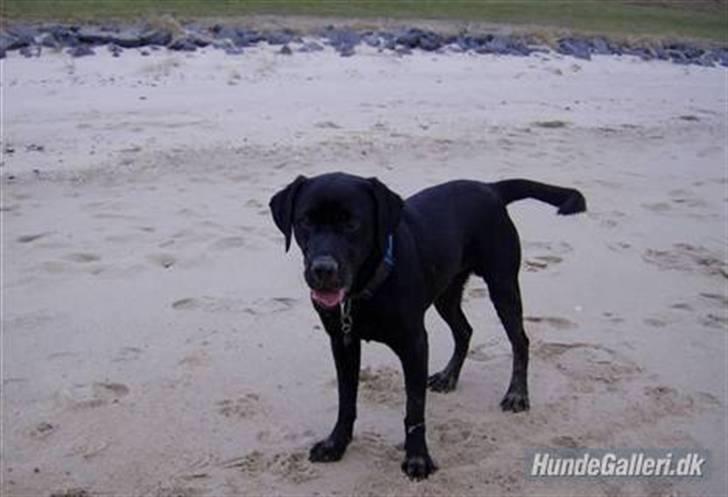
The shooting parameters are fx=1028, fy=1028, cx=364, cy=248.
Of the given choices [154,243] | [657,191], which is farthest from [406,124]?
[154,243]

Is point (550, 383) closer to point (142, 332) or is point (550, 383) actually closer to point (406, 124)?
point (142, 332)

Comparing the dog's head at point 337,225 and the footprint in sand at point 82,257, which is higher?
the dog's head at point 337,225

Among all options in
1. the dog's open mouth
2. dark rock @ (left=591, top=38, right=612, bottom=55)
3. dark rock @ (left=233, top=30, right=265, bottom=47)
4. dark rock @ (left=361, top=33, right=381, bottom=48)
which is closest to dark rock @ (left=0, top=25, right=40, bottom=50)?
dark rock @ (left=233, top=30, right=265, bottom=47)

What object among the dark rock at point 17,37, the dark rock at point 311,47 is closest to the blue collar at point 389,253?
the dark rock at point 17,37

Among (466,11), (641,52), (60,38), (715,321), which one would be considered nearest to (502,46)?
(641,52)

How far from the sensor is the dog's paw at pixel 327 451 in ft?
13.6

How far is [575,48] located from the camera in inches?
782

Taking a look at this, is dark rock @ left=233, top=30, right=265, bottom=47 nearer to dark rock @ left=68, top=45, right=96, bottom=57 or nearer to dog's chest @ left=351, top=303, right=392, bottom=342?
dark rock @ left=68, top=45, right=96, bottom=57

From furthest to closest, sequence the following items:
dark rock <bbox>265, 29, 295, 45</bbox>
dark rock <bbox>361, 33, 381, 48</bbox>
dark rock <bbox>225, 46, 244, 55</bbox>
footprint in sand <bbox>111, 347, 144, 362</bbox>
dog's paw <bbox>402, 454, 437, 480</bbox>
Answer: dark rock <bbox>361, 33, 381, 48</bbox> → dark rock <bbox>265, 29, 295, 45</bbox> → dark rock <bbox>225, 46, 244, 55</bbox> → footprint in sand <bbox>111, 347, 144, 362</bbox> → dog's paw <bbox>402, 454, 437, 480</bbox>

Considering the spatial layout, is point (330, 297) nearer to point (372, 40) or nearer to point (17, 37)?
point (17, 37)

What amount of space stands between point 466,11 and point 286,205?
1036 inches

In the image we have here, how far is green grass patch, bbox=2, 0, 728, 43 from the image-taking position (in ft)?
74.0

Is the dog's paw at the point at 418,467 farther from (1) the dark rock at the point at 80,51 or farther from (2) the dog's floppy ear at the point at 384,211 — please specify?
(1) the dark rock at the point at 80,51

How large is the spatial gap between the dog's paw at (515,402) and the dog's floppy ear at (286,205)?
4.38 ft
